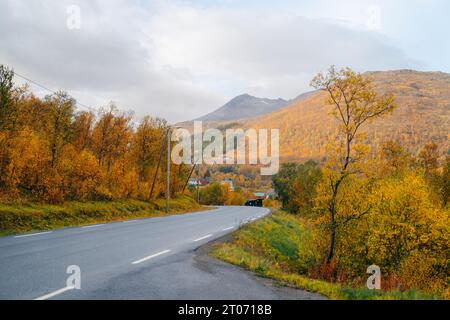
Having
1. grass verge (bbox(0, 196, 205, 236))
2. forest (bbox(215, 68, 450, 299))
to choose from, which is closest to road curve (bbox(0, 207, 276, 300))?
forest (bbox(215, 68, 450, 299))

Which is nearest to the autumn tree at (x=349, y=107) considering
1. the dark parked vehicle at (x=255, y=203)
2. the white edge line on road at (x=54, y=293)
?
the white edge line on road at (x=54, y=293)

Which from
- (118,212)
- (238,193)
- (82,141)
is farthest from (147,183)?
(238,193)

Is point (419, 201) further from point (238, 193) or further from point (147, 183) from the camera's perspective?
point (238, 193)

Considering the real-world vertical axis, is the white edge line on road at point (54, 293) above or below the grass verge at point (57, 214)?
above

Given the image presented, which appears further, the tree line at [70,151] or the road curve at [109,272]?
the tree line at [70,151]

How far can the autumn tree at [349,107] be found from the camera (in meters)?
13.7

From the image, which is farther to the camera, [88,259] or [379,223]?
[379,223]

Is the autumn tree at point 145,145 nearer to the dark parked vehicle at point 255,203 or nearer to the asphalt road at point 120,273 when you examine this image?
the asphalt road at point 120,273

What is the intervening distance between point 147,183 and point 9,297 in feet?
110

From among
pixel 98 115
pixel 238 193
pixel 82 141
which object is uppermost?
pixel 98 115

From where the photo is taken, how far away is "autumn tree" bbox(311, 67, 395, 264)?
44.9ft

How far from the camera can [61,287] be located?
20.9ft
